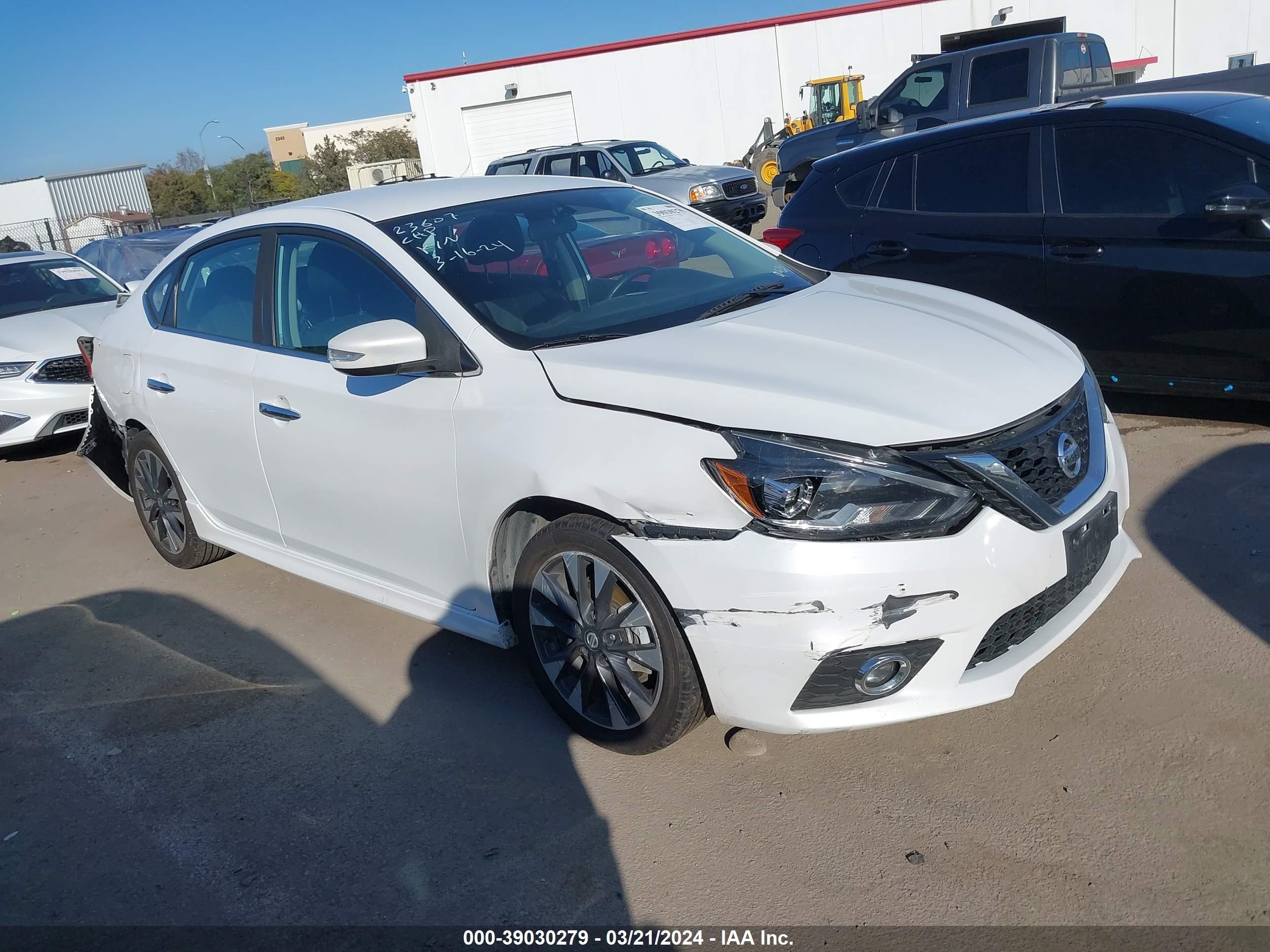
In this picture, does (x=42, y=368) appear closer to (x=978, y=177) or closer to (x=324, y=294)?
(x=324, y=294)

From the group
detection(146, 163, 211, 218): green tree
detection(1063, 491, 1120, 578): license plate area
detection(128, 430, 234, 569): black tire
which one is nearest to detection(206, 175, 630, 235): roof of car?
detection(128, 430, 234, 569): black tire

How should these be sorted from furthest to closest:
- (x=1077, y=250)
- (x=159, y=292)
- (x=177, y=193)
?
(x=177, y=193)
(x=1077, y=250)
(x=159, y=292)

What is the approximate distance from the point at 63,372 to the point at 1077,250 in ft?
22.5

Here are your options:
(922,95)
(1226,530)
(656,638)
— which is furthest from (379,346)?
(922,95)

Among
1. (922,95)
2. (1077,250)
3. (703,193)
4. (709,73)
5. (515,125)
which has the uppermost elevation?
(709,73)

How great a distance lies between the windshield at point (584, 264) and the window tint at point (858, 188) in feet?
6.71

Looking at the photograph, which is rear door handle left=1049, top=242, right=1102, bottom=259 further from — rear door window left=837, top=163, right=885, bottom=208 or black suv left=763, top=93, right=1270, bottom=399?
rear door window left=837, top=163, right=885, bottom=208

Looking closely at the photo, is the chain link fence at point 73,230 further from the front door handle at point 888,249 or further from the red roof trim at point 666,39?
the front door handle at point 888,249

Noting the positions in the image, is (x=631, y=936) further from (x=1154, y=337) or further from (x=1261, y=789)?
(x=1154, y=337)

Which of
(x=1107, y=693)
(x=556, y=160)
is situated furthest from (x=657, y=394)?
(x=556, y=160)

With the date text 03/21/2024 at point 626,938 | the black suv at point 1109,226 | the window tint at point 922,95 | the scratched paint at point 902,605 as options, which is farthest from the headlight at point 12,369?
the window tint at point 922,95

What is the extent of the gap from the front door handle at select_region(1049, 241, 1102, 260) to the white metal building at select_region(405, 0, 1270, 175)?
108ft

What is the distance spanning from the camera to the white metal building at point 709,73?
35.2 m

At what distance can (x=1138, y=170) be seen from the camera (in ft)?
16.8
